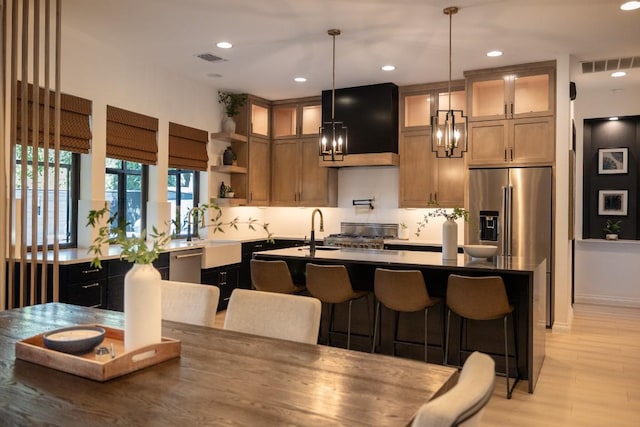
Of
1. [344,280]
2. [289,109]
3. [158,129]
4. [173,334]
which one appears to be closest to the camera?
[173,334]

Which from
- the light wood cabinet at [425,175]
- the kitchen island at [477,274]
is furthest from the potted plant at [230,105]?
the kitchen island at [477,274]

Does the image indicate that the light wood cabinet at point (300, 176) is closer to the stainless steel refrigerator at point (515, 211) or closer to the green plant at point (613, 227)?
the stainless steel refrigerator at point (515, 211)

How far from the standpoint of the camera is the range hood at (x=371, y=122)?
6.30 m

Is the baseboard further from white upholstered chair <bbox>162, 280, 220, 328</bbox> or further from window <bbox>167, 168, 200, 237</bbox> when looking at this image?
white upholstered chair <bbox>162, 280, 220, 328</bbox>

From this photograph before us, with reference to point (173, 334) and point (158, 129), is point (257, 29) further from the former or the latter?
point (173, 334)

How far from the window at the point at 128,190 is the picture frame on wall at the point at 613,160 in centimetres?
586

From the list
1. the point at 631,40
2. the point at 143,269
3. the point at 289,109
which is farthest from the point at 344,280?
the point at 289,109

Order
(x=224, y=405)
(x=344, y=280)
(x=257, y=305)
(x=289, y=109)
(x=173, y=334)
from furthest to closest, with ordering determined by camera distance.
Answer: (x=289, y=109)
(x=344, y=280)
(x=257, y=305)
(x=173, y=334)
(x=224, y=405)

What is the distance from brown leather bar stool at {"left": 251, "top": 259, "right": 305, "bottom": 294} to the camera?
4.05 metres

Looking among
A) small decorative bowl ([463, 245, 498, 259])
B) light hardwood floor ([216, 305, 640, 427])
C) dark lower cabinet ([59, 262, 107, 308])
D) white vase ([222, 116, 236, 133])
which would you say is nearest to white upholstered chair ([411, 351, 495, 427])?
light hardwood floor ([216, 305, 640, 427])

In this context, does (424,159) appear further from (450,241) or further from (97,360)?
(97,360)

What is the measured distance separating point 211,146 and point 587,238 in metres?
5.21

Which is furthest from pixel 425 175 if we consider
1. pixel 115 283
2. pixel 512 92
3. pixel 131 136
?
pixel 115 283

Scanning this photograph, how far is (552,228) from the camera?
5281 millimetres
